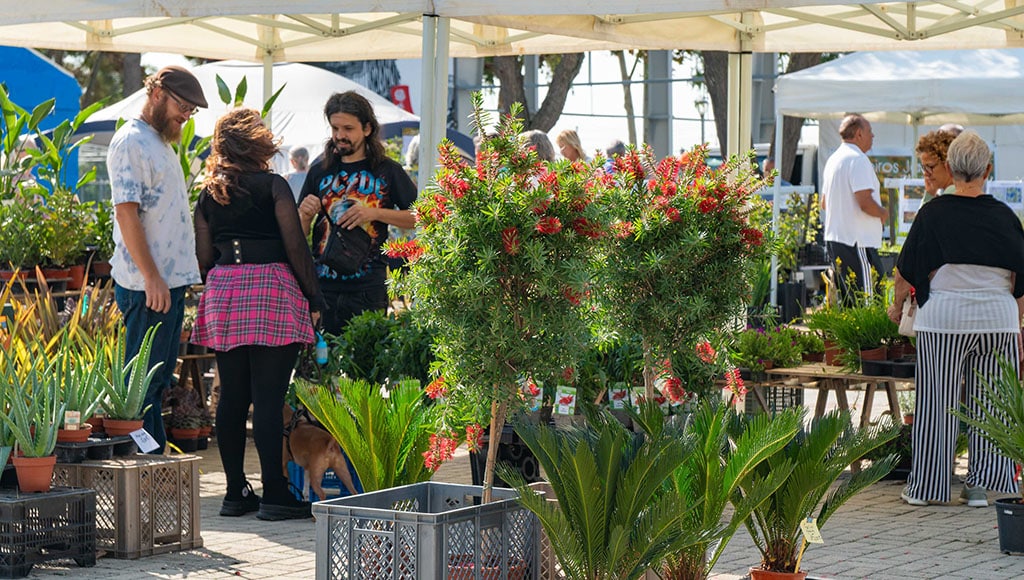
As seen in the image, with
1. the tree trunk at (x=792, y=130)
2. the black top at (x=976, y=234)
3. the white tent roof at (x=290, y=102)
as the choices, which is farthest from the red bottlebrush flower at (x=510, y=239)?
the tree trunk at (x=792, y=130)

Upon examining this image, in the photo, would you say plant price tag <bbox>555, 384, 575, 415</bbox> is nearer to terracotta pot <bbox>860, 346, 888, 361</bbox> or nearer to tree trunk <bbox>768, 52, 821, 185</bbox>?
terracotta pot <bbox>860, 346, 888, 361</bbox>

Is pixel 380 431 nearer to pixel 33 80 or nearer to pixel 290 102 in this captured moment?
pixel 33 80

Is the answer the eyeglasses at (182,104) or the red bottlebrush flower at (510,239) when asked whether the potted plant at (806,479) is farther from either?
the eyeglasses at (182,104)

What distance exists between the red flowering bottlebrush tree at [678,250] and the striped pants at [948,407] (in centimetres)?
175

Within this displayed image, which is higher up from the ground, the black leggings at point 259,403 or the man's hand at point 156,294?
the man's hand at point 156,294

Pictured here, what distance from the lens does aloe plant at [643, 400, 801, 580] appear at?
411cm

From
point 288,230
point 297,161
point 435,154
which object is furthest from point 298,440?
point 297,161

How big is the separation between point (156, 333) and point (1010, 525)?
345cm

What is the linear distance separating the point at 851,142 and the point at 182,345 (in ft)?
15.1

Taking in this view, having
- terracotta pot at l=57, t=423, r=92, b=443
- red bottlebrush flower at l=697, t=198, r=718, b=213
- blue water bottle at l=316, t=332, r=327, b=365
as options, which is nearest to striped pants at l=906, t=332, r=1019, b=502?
red bottlebrush flower at l=697, t=198, r=718, b=213

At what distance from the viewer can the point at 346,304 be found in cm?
698

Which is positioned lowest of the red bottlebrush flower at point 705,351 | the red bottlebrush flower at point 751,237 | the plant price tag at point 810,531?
the plant price tag at point 810,531

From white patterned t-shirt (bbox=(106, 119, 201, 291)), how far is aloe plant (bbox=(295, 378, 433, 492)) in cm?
158

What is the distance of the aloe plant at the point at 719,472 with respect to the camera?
411 centimetres
